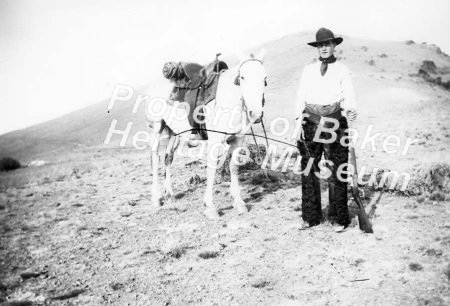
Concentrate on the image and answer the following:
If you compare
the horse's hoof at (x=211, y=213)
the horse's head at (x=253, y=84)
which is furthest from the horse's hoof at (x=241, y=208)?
the horse's head at (x=253, y=84)

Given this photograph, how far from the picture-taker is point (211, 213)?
21.7ft

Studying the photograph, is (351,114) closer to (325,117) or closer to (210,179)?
(325,117)

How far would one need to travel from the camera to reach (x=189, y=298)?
158 inches

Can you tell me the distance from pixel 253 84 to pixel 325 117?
1358 millimetres

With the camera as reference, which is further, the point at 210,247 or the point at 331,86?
the point at 210,247

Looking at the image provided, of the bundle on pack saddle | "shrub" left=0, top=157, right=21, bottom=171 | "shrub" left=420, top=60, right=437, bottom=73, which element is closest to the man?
the bundle on pack saddle

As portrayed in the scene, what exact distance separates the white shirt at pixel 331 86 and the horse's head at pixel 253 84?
83cm

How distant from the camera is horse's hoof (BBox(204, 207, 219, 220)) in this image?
658cm

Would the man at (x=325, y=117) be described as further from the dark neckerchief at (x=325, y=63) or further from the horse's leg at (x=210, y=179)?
the horse's leg at (x=210, y=179)

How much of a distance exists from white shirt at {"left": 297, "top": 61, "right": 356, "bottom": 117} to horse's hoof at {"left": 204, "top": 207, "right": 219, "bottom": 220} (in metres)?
2.90

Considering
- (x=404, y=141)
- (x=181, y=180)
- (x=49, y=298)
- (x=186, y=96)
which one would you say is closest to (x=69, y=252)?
(x=49, y=298)

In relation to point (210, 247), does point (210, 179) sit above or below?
above

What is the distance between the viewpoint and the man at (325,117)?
5.02 meters

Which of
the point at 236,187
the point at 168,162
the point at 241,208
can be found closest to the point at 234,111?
the point at 236,187
